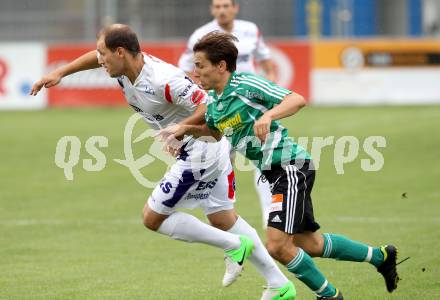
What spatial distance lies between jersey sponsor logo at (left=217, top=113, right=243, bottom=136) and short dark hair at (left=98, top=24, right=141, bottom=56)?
83cm

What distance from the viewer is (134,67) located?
7074mm

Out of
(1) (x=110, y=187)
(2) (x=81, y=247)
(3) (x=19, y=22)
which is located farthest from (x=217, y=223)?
(3) (x=19, y=22)

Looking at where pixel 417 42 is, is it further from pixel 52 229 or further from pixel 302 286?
pixel 302 286

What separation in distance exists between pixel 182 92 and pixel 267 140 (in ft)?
2.50

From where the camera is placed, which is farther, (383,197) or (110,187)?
(110,187)

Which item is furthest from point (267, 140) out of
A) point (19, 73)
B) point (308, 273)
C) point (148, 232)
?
point (19, 73)

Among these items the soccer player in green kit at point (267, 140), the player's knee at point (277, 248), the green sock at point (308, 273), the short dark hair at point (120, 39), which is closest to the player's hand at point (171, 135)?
the soccer player in green kit at point (267, 140)

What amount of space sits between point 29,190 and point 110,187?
1.16 meters

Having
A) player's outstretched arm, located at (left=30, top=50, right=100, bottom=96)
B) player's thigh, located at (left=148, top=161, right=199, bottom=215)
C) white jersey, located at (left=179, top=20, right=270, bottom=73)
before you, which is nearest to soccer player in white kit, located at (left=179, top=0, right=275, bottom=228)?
white jersey, located at (left=179, top=20, right=270, bottom=73)

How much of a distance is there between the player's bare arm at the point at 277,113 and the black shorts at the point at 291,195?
476mm

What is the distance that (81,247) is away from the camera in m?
9.75

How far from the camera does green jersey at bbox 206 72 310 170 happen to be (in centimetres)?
666

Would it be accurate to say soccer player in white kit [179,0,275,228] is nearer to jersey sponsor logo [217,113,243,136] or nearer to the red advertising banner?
jersey sponsor logo [217,113,243,136]

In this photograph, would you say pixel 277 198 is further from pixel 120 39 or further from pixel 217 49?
pixel 120 39
